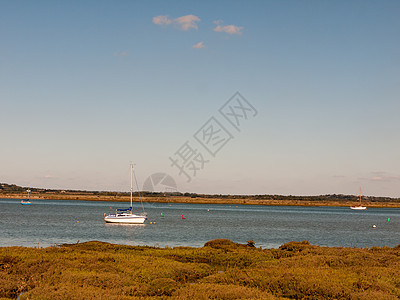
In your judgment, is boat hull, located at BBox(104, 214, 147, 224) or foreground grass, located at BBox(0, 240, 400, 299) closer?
foreground grass, located at BBox(0, 240, 400, 299)

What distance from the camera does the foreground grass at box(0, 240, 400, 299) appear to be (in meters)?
23.5

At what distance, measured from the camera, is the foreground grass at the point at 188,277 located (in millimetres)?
23484

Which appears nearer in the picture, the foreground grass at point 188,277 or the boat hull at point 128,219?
the foreground grass at point 188,277

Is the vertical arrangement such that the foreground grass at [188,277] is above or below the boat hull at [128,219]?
above

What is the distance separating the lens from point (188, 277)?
97.2 ft

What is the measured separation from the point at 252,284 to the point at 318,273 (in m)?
5.25

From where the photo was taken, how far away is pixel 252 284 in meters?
26.1

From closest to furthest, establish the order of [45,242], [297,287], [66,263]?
[297,287] < [66,263] < [45,242]

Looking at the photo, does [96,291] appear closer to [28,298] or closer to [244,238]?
[28,298]

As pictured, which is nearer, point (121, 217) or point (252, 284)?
point (252, 284)

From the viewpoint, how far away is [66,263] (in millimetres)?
30656

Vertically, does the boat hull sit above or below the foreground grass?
below

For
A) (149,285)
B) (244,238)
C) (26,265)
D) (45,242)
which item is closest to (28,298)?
(149,285)

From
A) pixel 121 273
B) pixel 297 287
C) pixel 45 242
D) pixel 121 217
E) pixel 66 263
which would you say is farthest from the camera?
pixel 121 217
